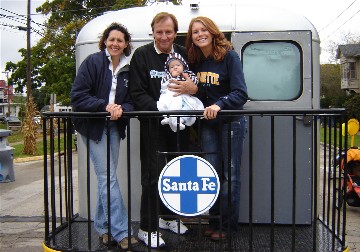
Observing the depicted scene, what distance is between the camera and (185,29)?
173 inches

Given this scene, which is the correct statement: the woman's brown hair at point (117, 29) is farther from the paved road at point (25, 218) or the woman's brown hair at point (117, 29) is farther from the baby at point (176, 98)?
the paved road at point (25, 218)

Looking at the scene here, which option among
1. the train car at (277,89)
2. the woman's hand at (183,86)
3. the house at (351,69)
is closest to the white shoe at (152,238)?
the train car at (277,89)

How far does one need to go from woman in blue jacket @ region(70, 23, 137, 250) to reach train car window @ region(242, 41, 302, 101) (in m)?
1.17

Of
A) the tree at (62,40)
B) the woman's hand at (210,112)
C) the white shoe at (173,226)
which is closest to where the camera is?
the woman's hand at (210,112)

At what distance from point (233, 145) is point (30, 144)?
15.4 metres

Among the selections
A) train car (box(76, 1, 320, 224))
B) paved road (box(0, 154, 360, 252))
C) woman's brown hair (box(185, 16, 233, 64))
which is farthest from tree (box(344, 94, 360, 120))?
woman's brown hair (box(185, 16, 233, 64))

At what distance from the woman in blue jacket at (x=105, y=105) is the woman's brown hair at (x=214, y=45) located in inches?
20.9

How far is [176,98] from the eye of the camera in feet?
11.9

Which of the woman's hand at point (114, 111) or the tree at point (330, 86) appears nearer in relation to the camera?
the woman's hand at point (114, 111)

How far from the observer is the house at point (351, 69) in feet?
152

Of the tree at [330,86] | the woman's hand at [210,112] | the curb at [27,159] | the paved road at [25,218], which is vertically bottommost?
the paved road at [25,218]

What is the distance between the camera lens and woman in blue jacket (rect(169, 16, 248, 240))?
3.71 metres

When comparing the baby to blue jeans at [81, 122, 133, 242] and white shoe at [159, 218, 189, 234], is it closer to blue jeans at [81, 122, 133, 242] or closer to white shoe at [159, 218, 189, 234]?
blue jeans at [81, 122, 133, 242]

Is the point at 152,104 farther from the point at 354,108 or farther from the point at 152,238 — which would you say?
the point at 354,108
